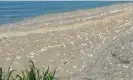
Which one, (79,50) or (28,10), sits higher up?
(79,50)

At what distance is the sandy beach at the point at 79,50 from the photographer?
12945mm

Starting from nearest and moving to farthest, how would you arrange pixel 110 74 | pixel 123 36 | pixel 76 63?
1. pixel 110 74
2. pixel 76 63
3. pixel 123 36

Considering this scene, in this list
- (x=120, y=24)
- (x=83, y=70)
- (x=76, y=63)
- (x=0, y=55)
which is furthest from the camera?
(x=120, y=24)

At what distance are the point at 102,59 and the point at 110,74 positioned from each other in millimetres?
1766

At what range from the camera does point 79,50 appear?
1566cm

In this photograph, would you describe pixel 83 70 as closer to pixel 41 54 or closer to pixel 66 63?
pixel 66 63

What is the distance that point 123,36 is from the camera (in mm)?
16766

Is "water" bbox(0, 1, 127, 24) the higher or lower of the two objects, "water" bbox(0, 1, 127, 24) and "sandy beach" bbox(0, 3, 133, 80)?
the lower

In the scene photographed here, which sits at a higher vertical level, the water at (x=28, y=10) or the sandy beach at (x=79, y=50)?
the sandy beach at (x=79, y=50)

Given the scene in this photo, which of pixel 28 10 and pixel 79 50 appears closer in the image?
pixel 79 50

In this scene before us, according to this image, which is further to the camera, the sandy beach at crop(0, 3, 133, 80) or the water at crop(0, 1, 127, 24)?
the water at crop(0, 1, 127, 24)

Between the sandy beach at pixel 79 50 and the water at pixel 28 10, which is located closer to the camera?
the sandy beach at pixel 79 50

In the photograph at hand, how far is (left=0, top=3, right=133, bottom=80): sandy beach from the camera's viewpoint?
12.9m

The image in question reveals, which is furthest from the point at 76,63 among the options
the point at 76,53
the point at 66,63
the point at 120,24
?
the point at 120,24
